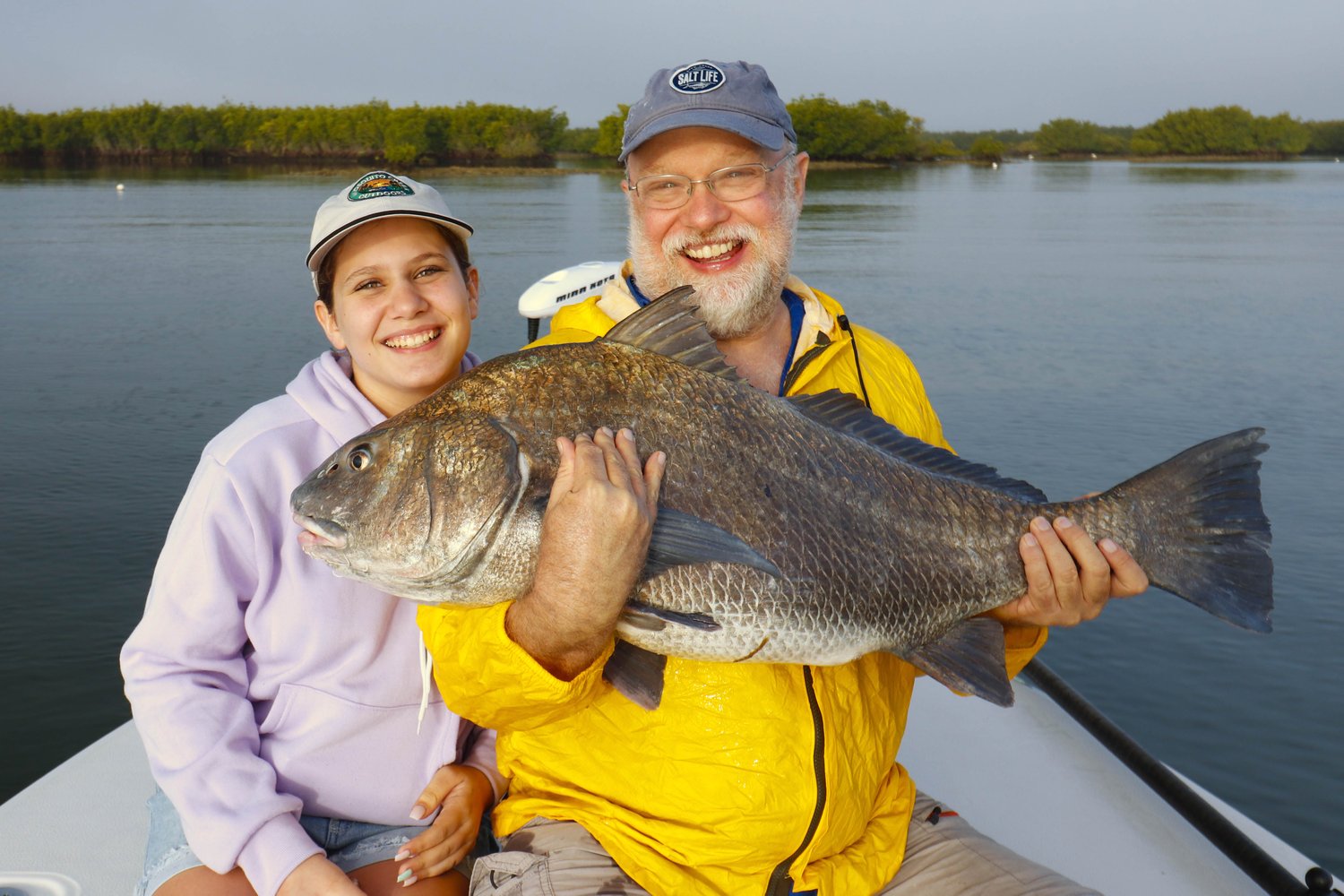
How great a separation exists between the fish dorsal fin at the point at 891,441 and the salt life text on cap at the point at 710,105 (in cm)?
89

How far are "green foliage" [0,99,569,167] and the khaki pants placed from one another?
9229cm

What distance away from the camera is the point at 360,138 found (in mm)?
93312

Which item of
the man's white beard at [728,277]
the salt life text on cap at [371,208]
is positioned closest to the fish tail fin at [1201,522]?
the man's white beard at [728,277]

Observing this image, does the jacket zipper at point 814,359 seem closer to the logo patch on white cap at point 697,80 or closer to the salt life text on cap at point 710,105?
the salt life text on cap at point 710,105

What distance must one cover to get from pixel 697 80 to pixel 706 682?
5.71 feet

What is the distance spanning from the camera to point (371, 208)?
2.85 m

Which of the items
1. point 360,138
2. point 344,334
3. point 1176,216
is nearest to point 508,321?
point 344,334

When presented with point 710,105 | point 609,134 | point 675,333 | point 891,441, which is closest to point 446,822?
point 675,333

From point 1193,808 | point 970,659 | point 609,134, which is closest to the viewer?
point 970,659

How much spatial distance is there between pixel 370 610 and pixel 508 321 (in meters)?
13.4

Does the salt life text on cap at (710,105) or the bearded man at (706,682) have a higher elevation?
the salt life text on cap at (710,105)

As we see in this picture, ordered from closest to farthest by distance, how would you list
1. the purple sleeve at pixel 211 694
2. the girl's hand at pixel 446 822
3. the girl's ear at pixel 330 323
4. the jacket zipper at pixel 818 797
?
the jacket zipper at pixel 818 797
the purple sleeve at pixel 211 694
the girl's hand at pixel 446 822
the girl's ear at pixel 330 323

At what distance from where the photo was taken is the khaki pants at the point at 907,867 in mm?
2449

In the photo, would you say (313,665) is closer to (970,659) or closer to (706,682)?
(706,682)
